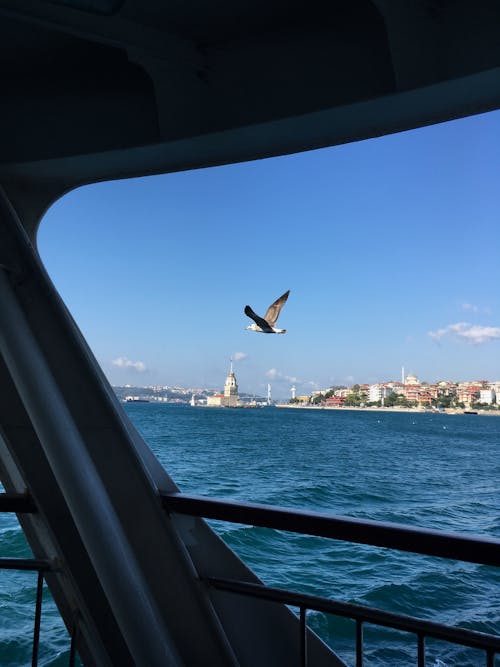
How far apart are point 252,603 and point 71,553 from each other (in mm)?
715

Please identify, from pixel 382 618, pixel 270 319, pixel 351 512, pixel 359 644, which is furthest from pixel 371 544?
pixel 351 512

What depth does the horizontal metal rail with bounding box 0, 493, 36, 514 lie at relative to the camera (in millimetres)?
1816

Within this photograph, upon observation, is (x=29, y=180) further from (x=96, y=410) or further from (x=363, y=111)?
(x=363, y=111)

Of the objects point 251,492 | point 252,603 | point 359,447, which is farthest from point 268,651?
point 359,447

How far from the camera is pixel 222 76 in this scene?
2057 mm

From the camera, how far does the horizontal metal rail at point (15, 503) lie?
182cm

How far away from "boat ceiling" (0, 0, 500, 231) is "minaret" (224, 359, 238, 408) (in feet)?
263

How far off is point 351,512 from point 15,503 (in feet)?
68.0

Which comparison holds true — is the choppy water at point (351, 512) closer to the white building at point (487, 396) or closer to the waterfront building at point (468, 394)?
the white building at point (487, 396)

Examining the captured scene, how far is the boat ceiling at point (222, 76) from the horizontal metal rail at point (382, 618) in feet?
4.82

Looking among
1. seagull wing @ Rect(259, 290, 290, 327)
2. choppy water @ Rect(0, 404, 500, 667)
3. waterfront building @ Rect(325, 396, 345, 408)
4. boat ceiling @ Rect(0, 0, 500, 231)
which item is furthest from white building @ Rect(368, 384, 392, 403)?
boat ceiling @ Rect(0, 0, 500, 231)

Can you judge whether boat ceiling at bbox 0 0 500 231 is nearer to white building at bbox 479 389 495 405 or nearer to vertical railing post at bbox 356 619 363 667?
vertical railing post at bbox 356 619 363 667

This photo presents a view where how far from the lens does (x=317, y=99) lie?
6.12 feet

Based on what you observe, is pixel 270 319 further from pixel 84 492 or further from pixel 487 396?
pixel 487 396
